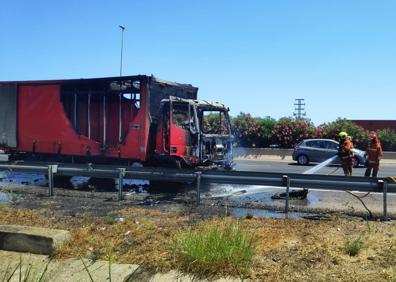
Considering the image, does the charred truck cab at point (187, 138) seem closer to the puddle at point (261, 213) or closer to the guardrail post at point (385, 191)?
the puddle at point (261, 213)

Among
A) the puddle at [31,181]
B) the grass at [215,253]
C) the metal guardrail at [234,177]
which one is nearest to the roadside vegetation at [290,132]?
the puddle at [31,181]

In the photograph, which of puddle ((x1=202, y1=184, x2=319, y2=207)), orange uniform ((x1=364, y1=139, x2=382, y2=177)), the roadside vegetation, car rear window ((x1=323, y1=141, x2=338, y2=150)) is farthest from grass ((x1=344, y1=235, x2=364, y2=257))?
the roadside vegetation

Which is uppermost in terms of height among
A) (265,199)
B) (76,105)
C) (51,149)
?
(76,105)

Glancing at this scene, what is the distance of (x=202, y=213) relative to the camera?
894 centimetres

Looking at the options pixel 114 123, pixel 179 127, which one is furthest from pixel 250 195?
pixel 114 123

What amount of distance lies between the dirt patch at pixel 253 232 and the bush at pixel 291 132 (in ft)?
80.0

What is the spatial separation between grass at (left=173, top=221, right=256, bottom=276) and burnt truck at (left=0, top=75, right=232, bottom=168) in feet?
26.1

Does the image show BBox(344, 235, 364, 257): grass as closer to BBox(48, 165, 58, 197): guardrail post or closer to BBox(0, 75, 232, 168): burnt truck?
BBox(48, 165, 58, 197): guardrail post

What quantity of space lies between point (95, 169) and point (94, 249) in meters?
5.98

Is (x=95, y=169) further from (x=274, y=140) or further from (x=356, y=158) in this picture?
(x=274, y=140)

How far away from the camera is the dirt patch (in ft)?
17.1

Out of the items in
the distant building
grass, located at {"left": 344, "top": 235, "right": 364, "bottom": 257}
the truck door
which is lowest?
grass, located at {"left": 344, "top": 235, "right": 364, "bottom": 257}

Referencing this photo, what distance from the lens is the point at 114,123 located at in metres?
14.5

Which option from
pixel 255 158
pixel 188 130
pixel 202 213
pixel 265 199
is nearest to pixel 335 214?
pixel 202 213
